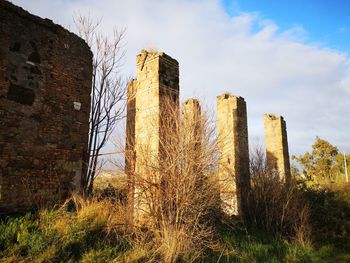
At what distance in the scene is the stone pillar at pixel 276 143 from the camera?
14.2m

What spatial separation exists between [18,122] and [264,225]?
8.81 meters

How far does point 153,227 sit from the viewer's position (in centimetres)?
571

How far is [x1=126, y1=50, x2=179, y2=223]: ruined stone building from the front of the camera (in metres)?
6.03

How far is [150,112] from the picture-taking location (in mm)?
6875

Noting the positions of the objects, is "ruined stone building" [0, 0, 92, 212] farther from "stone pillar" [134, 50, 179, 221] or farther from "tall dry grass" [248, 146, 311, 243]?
"tall dry grass" [248, 146, 311, 243]

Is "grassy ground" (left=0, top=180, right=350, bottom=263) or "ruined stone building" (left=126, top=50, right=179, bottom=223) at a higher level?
"ruined stone building" (left=126, top=50, right=179, bottom=223)

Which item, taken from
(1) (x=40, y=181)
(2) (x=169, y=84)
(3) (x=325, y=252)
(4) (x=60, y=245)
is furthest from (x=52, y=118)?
(3) (x=325, y=252)

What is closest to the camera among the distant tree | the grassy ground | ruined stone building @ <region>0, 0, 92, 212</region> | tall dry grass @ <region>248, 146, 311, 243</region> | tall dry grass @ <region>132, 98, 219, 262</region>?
the grassy ground

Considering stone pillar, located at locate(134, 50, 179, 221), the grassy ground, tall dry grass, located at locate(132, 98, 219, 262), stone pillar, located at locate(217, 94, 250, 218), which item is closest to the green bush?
the grassy ground

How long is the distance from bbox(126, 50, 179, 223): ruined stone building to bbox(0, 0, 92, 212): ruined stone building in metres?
2.36

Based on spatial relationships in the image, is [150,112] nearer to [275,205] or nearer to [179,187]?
[179,187]

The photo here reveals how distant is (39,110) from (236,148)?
742 centimetres

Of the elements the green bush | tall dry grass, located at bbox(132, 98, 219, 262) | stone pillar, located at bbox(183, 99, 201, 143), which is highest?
stone pillar, located at bbox(183, 99, 201, 143)

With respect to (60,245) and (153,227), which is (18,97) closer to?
(60,245)
